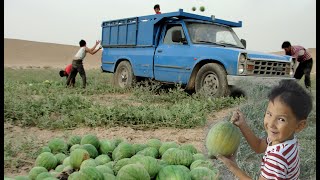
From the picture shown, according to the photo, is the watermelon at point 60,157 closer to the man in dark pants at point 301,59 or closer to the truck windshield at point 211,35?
the truck windshield at point 211,35

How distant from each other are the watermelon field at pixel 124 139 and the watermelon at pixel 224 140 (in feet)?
1.93

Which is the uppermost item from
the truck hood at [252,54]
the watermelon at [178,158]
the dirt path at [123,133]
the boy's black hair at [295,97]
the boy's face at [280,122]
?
the truck hood at [252,54]

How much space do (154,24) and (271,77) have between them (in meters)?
3.59

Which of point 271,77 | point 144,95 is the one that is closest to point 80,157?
point 144,95

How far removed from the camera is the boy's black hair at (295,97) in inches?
79.0

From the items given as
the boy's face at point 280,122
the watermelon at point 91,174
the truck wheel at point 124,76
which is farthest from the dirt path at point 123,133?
the truck wheel at point 124,76

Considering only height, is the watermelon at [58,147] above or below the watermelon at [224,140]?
below

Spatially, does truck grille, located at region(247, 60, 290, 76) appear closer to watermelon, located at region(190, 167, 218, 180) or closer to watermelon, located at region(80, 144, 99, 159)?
watermelon, located at region(80, 144, 99, 159)

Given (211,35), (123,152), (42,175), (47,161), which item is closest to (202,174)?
(123,152)

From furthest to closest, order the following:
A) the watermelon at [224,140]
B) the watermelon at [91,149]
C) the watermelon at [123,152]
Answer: the watermelon at [91,149] → the watermelon at [123,152] → the watermelon at [224,140]

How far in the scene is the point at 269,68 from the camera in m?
8.97

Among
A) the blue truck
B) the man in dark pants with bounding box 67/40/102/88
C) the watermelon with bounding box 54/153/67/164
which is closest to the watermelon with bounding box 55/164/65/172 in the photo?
the watermelon with bounding box 54/153/67/164

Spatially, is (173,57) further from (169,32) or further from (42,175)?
(42,175)

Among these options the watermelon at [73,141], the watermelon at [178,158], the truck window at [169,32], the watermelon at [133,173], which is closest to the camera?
the watermelon at [133,173]
